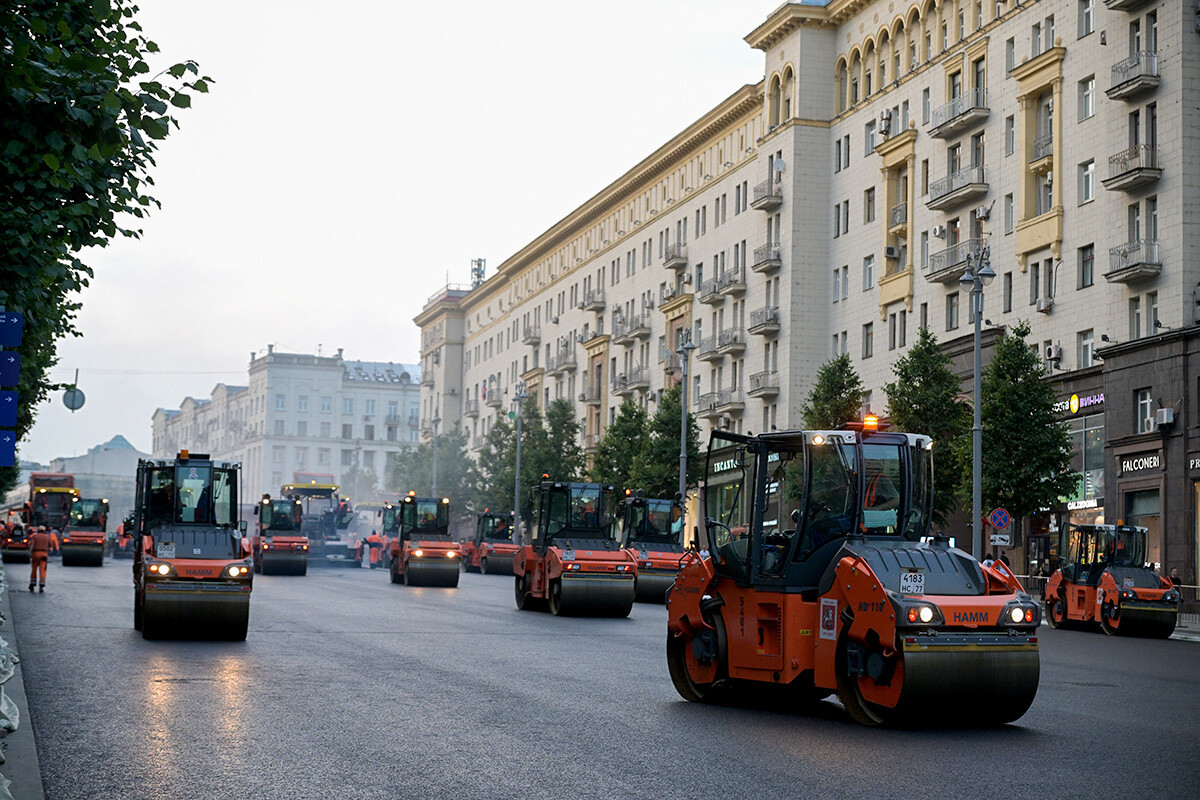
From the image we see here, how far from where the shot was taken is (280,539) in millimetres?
52406

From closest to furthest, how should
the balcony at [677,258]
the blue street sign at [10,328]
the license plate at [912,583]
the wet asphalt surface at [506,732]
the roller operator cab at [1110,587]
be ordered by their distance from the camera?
the wet asphalt surface at [506,732] → the license plate at [912,583] → the blue street sign at [10,328] → the roller operator cab at [1110,587] → the balcony at [677,258]

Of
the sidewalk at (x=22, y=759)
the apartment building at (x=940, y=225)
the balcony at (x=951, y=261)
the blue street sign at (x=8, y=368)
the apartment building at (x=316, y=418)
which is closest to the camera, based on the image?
the sidewalk at (x=22, y=759)

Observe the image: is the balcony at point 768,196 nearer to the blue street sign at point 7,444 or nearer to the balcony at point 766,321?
the balcony at point 766,321

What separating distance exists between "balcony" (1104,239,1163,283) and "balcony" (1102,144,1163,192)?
160cm

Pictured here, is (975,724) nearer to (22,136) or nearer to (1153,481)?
(22,136)

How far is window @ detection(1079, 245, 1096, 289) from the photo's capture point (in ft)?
148

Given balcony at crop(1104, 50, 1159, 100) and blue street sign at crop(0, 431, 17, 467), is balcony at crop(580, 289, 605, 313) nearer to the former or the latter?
balcony at crop(1104, 50, 1159, 100)

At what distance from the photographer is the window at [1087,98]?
45.6m

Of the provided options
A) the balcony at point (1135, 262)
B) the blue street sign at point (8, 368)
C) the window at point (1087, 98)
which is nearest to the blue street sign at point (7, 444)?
the blue street sign at point (8, 368)

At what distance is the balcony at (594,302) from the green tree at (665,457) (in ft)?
75.6

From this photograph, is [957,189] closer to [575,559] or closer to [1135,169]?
[1135,169]

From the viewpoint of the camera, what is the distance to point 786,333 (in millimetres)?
62750

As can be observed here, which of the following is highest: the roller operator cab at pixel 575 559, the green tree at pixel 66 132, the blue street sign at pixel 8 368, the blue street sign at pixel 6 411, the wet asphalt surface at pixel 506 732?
the green tree at pixel 66 132

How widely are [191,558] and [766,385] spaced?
43721mm
